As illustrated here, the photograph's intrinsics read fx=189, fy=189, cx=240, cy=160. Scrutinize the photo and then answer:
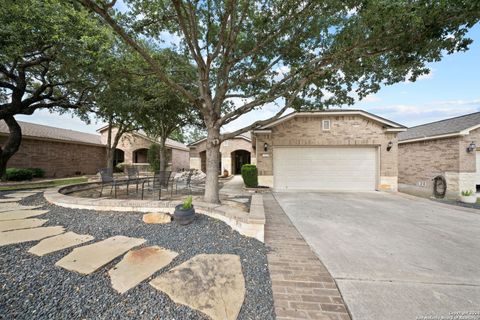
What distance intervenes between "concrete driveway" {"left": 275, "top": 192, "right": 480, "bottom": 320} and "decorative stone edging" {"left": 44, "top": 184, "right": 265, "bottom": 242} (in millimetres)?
1122

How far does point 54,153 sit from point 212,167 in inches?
623

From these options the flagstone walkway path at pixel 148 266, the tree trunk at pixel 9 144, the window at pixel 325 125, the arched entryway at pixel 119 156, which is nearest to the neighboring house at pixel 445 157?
the window at pixel 325 125

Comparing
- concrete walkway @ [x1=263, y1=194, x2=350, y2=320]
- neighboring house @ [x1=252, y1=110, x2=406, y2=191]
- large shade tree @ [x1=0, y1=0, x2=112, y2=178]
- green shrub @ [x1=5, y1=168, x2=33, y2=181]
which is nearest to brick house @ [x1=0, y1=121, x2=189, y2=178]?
green shrub @ [x1=5, y1=168, x2=33, y2=181]

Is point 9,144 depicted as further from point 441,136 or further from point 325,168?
point 441,136

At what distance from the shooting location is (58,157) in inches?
570

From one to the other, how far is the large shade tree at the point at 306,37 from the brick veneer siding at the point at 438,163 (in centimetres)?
838

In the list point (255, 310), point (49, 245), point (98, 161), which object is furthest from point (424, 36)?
point (98, 161)

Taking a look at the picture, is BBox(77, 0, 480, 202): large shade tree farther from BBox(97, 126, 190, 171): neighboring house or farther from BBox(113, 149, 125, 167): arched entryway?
BBox(113, 149, 125, 167): arched entryway

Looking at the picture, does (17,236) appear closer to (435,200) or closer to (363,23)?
(363,23)

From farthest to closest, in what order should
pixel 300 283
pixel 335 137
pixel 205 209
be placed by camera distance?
pixel 335 137, pixel 205 209, pixel 300 283

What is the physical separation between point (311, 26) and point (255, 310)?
6651mm

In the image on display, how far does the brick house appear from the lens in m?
12.7

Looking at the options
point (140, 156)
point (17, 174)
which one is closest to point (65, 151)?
point (17, 174)

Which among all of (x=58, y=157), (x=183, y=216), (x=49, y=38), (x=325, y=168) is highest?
(x=49, y=38)
